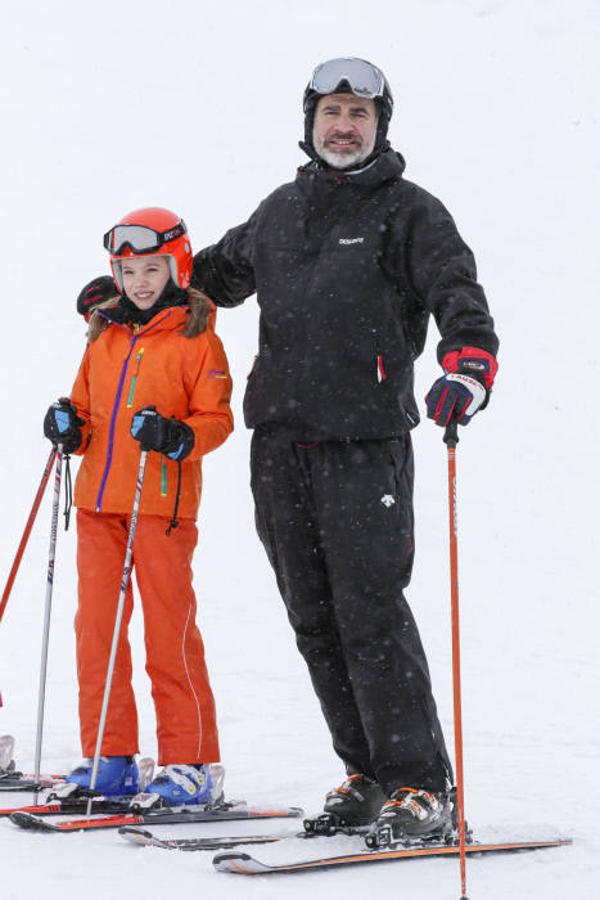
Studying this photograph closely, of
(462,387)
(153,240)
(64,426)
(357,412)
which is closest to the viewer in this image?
(462,387)

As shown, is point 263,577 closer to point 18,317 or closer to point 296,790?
point 296,790

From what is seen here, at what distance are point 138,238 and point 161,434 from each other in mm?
863

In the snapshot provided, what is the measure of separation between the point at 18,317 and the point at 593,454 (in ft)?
22.3

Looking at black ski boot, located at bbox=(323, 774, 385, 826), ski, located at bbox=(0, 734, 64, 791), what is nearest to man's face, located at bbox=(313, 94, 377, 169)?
black ski boot, located at bbox=(323, 774, 385, 826)

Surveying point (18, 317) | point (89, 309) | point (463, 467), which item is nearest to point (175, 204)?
point (18, 317)

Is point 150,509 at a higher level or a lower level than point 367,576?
higher

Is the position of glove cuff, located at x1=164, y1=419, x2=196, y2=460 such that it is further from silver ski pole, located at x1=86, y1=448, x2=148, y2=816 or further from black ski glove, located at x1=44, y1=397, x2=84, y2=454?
black ski glove, located at x1=44, y1=397, x2=84, y2=454

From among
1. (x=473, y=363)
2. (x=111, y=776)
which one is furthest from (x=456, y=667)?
(x=111, y=776)

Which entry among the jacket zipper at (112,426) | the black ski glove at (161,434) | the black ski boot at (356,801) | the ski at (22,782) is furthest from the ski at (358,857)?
the jacket zipper at (112,426)

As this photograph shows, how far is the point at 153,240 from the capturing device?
16.1 feet

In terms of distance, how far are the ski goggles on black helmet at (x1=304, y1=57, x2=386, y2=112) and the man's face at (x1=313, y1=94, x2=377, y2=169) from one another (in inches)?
1.9

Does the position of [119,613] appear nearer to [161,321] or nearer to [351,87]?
[161,321]

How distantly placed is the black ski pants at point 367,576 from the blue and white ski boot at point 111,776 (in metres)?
0.88

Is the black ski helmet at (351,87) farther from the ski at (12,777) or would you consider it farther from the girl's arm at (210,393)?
the ski at (12,777)
